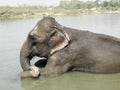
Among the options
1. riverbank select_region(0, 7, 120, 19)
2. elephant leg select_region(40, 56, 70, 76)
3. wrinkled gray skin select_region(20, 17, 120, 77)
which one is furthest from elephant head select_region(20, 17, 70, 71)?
riverbank select_region(0, 7, 120, 19)

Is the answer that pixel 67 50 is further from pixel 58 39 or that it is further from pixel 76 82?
pixel 76 82

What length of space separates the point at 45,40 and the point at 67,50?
639 mm

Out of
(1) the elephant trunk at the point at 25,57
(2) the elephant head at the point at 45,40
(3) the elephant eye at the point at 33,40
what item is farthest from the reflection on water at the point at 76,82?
(3) the elephant eye at the point at 33,40

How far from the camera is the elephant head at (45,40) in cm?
912

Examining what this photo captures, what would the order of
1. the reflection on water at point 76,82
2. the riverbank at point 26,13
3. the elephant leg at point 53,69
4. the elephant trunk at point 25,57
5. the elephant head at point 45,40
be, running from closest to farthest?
Result: the reflection on water at point 76,82
the elephant leg at point 53,69
the elephant trunk at point 25,57
the elephant head at point 45,40
the riverbank at point 26,13

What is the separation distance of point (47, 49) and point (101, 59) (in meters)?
1.45

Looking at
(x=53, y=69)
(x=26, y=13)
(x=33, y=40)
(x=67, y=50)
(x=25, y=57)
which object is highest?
(x=33, y=40)

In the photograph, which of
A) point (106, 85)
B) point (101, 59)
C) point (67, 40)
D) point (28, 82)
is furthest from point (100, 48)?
point (28, 82)

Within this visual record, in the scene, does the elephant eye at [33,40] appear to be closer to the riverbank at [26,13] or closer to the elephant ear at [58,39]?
the elephant ear at [58,39]

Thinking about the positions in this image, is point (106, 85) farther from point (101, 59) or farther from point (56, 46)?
point (56, 46)

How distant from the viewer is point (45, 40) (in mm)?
9148

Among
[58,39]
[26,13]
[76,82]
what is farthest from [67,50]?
[26,13]

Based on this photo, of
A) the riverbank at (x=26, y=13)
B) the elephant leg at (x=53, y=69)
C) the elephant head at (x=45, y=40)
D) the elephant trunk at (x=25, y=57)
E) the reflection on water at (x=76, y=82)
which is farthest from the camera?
the riverbank at (x=26, y=13)

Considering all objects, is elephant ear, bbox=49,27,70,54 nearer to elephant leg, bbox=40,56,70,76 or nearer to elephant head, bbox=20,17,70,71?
elephant head, bbox=20,17,70,71
